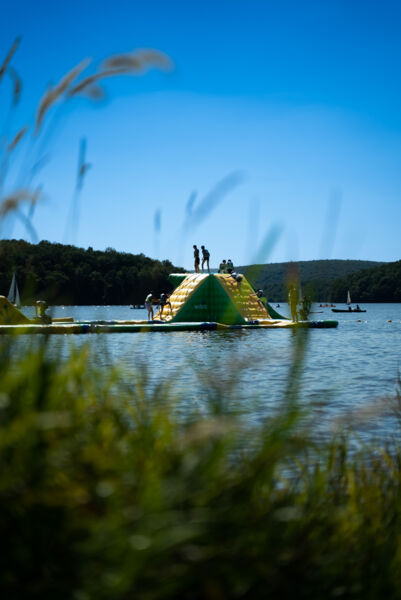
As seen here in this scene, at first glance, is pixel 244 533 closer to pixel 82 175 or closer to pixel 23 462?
Result: pixel 23 462

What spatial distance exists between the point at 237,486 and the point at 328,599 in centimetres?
53

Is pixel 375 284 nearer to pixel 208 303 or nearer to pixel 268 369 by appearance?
pixel 208 303

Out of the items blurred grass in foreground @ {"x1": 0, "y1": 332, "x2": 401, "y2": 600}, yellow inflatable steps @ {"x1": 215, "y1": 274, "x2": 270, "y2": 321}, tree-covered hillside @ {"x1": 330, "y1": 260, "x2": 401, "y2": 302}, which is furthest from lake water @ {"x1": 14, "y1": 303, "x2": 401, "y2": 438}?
tree-covered hillside @ {"x1": 330, "y1": 260, "x2": 401, "y2": 302}

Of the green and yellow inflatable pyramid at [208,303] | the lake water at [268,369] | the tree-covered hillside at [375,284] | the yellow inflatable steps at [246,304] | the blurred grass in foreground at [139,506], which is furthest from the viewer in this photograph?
the tree-covered hillside at [375,284]

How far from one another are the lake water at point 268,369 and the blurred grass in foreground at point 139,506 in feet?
0.57

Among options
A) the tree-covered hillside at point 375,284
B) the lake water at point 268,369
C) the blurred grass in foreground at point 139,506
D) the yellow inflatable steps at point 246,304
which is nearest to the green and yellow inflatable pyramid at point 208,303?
the yellow inflatable steps at point 246,304

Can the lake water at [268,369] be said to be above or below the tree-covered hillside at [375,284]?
below

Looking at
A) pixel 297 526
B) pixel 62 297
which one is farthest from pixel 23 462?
pixel 62 297

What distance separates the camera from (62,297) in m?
3.22

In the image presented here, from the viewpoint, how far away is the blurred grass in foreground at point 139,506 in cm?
154

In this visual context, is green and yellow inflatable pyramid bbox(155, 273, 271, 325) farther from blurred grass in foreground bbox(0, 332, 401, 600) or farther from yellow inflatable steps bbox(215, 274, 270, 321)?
blurred grass in foreground bbox(0, 332, 401, 600)

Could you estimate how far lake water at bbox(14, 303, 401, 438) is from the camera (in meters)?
2.20

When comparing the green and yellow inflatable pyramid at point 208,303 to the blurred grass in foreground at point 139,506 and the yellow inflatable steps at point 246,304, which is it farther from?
the blurred grass in foreground at point 139,506

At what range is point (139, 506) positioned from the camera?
5.11ft
